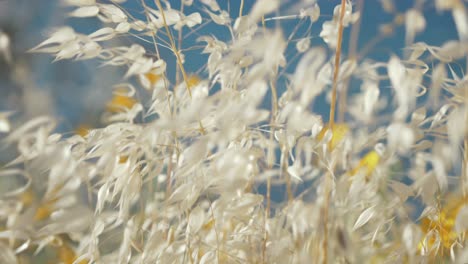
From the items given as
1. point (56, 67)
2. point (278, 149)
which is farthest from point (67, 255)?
point (278, 149)

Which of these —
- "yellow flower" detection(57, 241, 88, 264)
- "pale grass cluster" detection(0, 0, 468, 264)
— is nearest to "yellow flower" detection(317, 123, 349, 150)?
"pale grass cluster" detection(0, 0, 468, 264)

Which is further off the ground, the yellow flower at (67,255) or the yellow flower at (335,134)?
the yellow flower at (335,134)

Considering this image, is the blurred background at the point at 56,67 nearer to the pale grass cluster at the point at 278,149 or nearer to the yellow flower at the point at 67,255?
the pale grass cluster at the point at 278,149

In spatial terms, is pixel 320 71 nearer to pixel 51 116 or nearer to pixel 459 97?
pixel 459 97

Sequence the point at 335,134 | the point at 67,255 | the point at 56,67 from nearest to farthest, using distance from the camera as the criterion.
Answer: the point at 335,134
the point at 56,67
the point at 67,255

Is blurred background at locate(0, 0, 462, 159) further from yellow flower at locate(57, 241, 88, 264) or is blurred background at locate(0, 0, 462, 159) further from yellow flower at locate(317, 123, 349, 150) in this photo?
yellow flower at locate(57, 241, 88, 264)

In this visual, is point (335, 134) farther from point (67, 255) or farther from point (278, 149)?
point (67, 255)

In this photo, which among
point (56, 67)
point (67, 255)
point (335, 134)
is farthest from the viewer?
point (67, 255)

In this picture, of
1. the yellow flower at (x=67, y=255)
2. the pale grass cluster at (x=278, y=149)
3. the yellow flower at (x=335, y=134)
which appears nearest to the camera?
the pale grass cluster at (x=278, y=149)

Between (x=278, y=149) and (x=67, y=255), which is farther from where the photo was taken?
(x=67, y=255)

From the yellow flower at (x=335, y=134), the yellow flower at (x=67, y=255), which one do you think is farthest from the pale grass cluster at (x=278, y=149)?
the yellow flower at (x=67, y=255)

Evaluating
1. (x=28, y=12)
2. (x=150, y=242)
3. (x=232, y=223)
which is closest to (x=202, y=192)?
(x=150, y=242)
